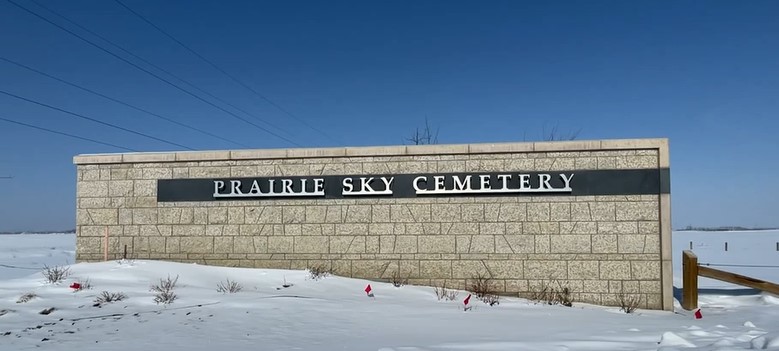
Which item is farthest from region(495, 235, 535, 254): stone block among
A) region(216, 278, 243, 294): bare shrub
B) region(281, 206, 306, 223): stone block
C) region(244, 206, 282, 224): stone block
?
region(216, 278, 243, 294): bare shrub

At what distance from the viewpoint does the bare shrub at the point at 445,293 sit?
11479mm

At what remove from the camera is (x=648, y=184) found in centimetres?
1212

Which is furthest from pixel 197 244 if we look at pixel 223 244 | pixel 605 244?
pixel 605 244

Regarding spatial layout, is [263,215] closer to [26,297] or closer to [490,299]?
[26,297]

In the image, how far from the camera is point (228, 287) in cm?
1134

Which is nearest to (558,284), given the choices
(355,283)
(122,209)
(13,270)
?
(355,283)

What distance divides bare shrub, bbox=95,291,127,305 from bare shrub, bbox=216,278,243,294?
177 centimetres

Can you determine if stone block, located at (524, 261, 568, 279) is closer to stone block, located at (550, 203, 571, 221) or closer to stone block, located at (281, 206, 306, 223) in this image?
stone block, located at (550, 203, 571, 221)

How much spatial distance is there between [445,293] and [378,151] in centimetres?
342

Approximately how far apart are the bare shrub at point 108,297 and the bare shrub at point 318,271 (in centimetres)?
380

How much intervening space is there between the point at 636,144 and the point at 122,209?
11.6 m

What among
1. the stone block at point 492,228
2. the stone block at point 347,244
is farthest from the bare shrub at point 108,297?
the stone block at point 492,228

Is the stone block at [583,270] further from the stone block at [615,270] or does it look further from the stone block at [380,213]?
the stone block at [380,213]

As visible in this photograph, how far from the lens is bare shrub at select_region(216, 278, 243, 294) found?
11113mm
